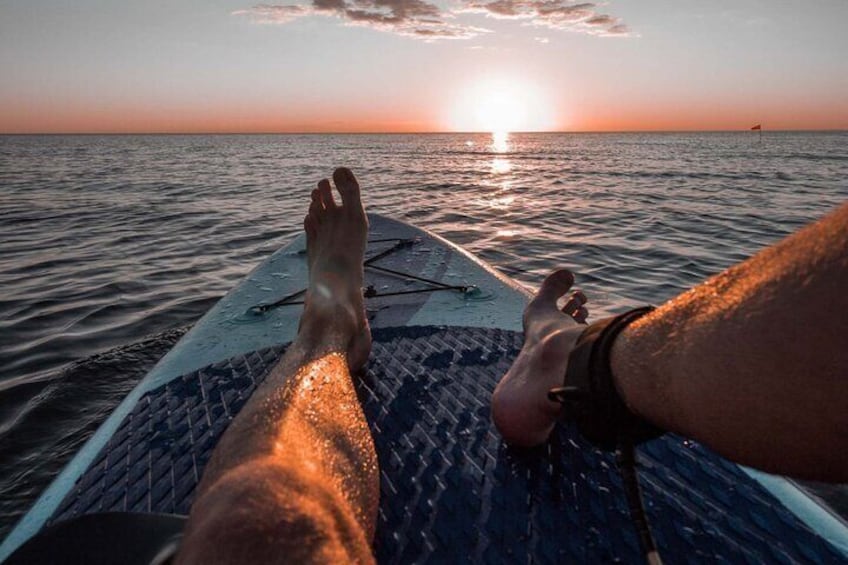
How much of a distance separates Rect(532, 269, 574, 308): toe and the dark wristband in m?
0.98

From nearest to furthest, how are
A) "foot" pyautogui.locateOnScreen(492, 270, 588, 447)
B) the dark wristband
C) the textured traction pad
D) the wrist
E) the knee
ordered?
1. the knee
2. the wrist
3. the dark wristband
4. the textured traction pad
5. "foot" pyautogui.locateOnScreen(492, 270, 588, 447)

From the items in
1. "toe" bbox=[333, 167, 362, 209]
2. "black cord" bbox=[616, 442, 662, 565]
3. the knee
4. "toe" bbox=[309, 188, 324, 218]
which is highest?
"toe" bbox=[333, 167, 362, 209]

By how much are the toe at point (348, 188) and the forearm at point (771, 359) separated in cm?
220

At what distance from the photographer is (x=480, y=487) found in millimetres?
1429

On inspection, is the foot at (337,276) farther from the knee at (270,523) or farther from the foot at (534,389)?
the knee at (270,523)

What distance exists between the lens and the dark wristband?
984 mm

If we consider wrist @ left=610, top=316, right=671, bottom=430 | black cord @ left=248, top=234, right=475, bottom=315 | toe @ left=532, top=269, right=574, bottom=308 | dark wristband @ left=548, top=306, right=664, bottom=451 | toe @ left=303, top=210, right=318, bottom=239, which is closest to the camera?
wrist @ left=610, top=316, right=671, bottom=430

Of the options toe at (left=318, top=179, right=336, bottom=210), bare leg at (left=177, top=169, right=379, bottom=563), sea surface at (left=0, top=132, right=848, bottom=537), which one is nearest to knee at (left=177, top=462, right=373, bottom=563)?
bare leg at (left=177, top=169, right=379, bottom=563)

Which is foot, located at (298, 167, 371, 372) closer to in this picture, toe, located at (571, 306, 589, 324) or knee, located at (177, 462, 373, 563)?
knee, located at (177, 462, 373, 563)

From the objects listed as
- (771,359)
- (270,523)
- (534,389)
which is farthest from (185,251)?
(771,359)

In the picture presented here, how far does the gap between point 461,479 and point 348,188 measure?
183 cm

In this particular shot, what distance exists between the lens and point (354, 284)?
7.06ft

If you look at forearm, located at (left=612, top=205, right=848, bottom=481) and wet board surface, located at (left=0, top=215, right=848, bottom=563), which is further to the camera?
wet board surface, located at (left=0, top=215, right=848, bottom=563)

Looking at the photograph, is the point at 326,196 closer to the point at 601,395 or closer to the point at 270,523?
the point at 601,395
